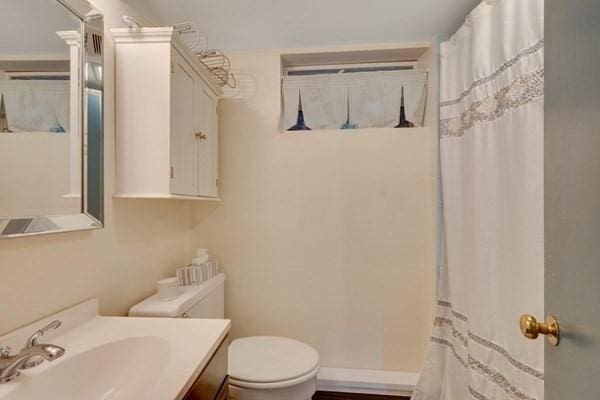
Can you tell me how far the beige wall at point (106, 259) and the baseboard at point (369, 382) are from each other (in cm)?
114

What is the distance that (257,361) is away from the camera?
1512 mm

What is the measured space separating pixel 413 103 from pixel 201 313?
174 centimetres

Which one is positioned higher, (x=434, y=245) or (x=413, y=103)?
(x=413, y=103)

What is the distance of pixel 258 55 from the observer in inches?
80.2

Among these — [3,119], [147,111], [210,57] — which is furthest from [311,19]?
[3,119]

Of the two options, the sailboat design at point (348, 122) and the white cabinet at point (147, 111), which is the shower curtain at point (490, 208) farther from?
the white cabinet at point (147, 111)

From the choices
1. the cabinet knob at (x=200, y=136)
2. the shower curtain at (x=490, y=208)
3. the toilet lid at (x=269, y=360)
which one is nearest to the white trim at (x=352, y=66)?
the shower curtain at (x=490, y=208)

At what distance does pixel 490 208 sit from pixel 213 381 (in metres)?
1.27

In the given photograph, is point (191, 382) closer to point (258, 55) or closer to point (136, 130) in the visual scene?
point (136, 130)

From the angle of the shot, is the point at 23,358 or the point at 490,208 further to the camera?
the point at 490,208
